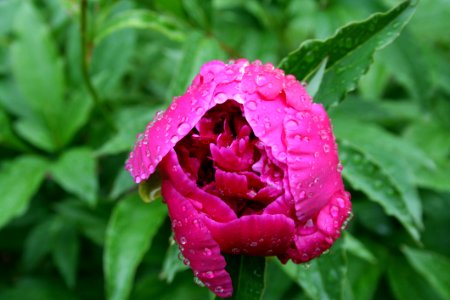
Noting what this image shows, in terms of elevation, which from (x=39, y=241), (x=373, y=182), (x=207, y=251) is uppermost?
(x=207, y=251)

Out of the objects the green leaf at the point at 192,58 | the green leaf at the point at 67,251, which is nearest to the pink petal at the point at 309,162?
the green leaf at the point at 192,58

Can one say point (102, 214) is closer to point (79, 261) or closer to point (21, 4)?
point (79, 261)

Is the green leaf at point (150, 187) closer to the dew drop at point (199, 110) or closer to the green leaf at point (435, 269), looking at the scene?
the dew drop at point (199, 110)

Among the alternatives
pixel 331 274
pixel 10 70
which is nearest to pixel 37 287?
pixel 10 70

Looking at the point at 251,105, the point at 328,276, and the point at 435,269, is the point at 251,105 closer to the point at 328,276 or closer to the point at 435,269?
the point at 328,276

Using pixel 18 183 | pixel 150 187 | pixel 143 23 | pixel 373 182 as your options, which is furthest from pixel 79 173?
pixel 373 182

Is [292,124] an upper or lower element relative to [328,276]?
upper
